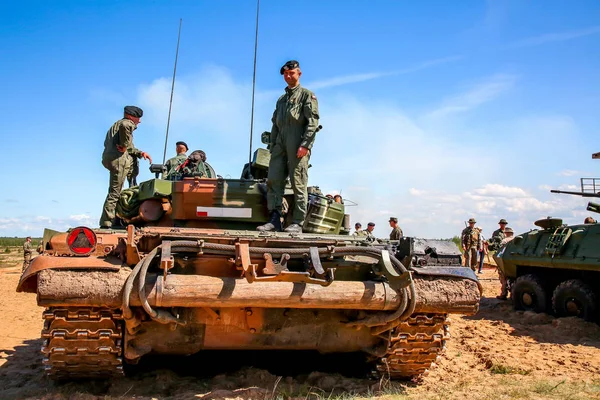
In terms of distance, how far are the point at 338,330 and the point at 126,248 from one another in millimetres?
2050

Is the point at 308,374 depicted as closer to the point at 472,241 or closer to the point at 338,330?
the point at 338,330

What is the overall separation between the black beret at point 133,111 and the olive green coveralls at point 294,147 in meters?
2.12

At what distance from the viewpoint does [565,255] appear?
36.8 ft

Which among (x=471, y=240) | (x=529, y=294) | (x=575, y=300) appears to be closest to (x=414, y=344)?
(x=575, y=300)

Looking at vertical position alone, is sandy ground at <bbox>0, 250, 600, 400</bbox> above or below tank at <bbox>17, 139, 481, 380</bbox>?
below

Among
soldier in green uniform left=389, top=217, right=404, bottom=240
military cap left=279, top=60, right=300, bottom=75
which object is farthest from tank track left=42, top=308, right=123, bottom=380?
soldier in green uniform left=389, top=217, right=404, bottom=240

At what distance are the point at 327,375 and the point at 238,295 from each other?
1933 mm

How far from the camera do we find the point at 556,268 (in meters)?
11.7

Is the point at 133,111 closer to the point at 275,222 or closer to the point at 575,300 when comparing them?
the point at 275,222

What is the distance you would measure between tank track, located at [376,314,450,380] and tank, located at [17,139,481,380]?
0.4 inches

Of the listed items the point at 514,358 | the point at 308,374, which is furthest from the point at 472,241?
→ the point at 308,374

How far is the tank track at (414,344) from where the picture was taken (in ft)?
17.2

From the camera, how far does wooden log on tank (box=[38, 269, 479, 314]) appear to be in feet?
14.5

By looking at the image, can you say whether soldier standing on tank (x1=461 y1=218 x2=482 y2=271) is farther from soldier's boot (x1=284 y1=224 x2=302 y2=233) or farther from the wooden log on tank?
the wooden log on tank
